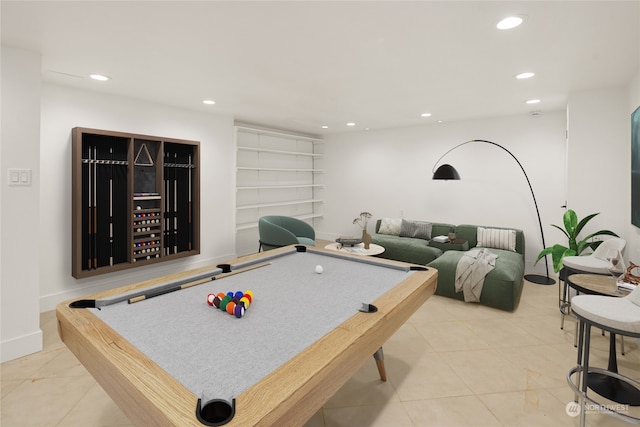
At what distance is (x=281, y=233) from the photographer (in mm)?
4418

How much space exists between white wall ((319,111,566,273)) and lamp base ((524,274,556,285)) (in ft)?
1.06

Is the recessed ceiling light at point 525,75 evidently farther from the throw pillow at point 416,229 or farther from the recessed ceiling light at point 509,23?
the throw pillow at point 416,229

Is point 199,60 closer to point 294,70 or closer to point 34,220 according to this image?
point 294,70

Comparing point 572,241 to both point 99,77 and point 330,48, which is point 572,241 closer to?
point 330,48

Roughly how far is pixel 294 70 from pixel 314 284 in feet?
6.76

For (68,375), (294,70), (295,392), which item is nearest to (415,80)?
(294,70)

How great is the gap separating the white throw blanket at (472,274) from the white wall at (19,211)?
13.5ft

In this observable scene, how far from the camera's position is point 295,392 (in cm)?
89

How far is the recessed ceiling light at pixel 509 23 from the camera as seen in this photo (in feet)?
6.63

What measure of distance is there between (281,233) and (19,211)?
8.71 feet

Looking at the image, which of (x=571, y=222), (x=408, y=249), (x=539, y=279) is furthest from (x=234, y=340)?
(x=539, y=279)

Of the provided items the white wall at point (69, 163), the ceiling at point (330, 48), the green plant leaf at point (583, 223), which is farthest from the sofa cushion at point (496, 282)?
the white wall at point (69, 163)

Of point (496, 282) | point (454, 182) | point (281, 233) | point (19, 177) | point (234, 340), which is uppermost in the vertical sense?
point (454, 182)

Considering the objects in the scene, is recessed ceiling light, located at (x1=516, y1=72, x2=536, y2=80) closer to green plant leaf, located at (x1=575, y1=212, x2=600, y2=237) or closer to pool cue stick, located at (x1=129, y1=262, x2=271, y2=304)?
green plant leaf, located at (x1=575, y1=212, x2=600, y2=237)
